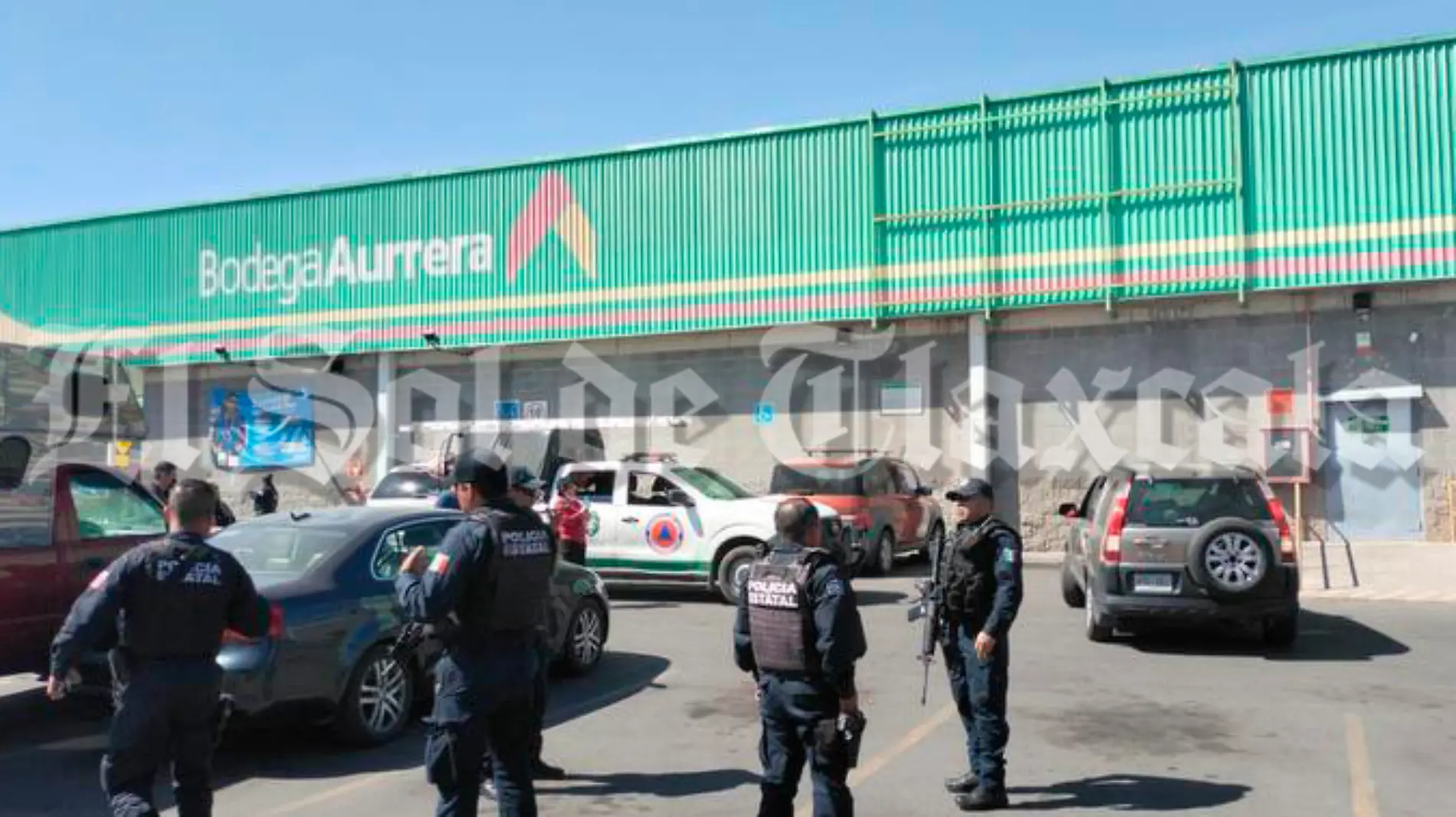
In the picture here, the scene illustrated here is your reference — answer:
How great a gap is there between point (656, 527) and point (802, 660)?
10.2 meters

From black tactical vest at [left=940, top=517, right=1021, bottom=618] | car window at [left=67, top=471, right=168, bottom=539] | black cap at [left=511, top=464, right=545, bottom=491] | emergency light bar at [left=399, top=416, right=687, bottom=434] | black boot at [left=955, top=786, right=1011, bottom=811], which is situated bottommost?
black boot at [left=955, top=786, right=1011, bottom=811]

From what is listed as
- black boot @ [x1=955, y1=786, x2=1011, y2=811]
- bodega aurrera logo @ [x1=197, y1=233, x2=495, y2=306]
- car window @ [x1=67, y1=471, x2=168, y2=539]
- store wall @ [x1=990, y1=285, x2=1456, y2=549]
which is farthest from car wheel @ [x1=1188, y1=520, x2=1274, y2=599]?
bodega aurrera logo @ [x1=197, y1=233, x2=495, y2=306]

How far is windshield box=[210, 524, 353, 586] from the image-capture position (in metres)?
7.29

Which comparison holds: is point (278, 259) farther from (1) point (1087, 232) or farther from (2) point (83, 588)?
(2) point (83, 588)

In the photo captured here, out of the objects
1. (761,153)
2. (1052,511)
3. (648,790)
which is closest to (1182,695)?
(648,790)

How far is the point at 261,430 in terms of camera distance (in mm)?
27750

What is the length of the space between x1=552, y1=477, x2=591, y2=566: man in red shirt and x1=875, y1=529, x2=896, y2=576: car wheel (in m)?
4.94

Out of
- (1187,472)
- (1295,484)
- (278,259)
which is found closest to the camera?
(1187,472)

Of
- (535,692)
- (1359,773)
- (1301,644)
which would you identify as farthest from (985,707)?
(1301,644)

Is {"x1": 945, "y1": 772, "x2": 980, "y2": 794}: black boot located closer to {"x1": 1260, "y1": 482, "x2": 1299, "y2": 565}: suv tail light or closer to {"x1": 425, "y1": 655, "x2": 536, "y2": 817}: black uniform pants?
{"x1": 425, "y1": 655, "x2": 536, "y2": 817}: black uniform pants

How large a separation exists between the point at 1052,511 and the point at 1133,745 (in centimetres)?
1346

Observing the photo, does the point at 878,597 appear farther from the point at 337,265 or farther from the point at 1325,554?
the point at 337,265

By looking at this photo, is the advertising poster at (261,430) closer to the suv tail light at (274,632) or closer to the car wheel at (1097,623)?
the car wheel at (1097,623)

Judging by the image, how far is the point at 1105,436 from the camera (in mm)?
19953
